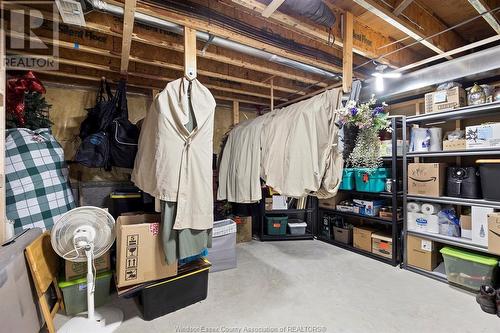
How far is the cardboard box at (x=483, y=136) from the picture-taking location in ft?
7.41

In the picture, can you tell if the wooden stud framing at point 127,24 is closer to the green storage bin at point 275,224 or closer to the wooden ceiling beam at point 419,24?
the wooden ceiling beam at point 419,24

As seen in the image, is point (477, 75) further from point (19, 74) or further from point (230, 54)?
point (19, 74)

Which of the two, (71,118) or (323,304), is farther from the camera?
(71,118)

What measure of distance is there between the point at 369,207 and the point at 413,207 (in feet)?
1.80

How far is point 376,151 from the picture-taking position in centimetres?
281

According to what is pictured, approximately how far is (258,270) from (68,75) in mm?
3368

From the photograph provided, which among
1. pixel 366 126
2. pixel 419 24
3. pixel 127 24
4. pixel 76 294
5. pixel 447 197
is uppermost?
pixel 419 24

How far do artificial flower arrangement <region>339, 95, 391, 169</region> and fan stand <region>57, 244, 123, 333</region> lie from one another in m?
2.39

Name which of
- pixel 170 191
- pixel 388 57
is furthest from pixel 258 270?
pixel 388 57

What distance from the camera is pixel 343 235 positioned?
370cm

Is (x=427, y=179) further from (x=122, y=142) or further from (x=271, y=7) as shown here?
(x=122, y=142)

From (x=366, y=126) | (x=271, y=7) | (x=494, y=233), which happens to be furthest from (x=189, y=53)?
(x=494, y=233)

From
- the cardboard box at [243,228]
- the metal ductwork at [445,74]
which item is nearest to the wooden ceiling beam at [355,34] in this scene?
the metal ductwork at [445,74]

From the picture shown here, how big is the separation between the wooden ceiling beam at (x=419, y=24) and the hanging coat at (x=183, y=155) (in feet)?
4.71
